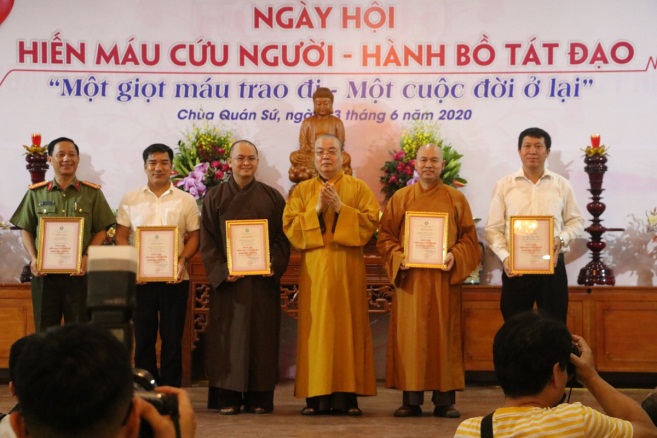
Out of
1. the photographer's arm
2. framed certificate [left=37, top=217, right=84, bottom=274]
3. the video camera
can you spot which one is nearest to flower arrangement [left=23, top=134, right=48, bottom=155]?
framed certificate [left=37, top=217, right=84, bottom=274]

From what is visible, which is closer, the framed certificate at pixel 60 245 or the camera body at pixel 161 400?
the camera body at pixel 161 400

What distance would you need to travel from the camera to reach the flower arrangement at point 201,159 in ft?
20.3

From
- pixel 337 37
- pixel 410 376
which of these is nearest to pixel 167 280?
pixel 410 376

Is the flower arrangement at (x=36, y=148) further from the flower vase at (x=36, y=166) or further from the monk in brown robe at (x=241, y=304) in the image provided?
the monk in brown robe at (x=241, y=304)

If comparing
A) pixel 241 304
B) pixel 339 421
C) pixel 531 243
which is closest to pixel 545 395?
pixel 339 421

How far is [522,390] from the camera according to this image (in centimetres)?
200

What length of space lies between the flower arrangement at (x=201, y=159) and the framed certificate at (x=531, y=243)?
2236mm

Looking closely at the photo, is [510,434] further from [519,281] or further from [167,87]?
[167,87]

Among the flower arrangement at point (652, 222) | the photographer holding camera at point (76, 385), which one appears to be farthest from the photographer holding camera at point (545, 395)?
the flower arrangement at point (652, 222)

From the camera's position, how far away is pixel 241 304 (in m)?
4.98

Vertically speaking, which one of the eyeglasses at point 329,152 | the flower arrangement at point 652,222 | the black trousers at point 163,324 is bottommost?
the black trousers at point 163,324

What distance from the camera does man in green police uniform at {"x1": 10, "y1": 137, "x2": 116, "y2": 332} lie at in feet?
16.6

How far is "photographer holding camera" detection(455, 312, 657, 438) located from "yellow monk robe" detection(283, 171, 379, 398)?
283cm

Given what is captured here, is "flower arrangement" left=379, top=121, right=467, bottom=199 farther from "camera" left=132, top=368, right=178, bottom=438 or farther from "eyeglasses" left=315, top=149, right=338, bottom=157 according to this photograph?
"camera" left=132, top=368, right=178, bottom=438
